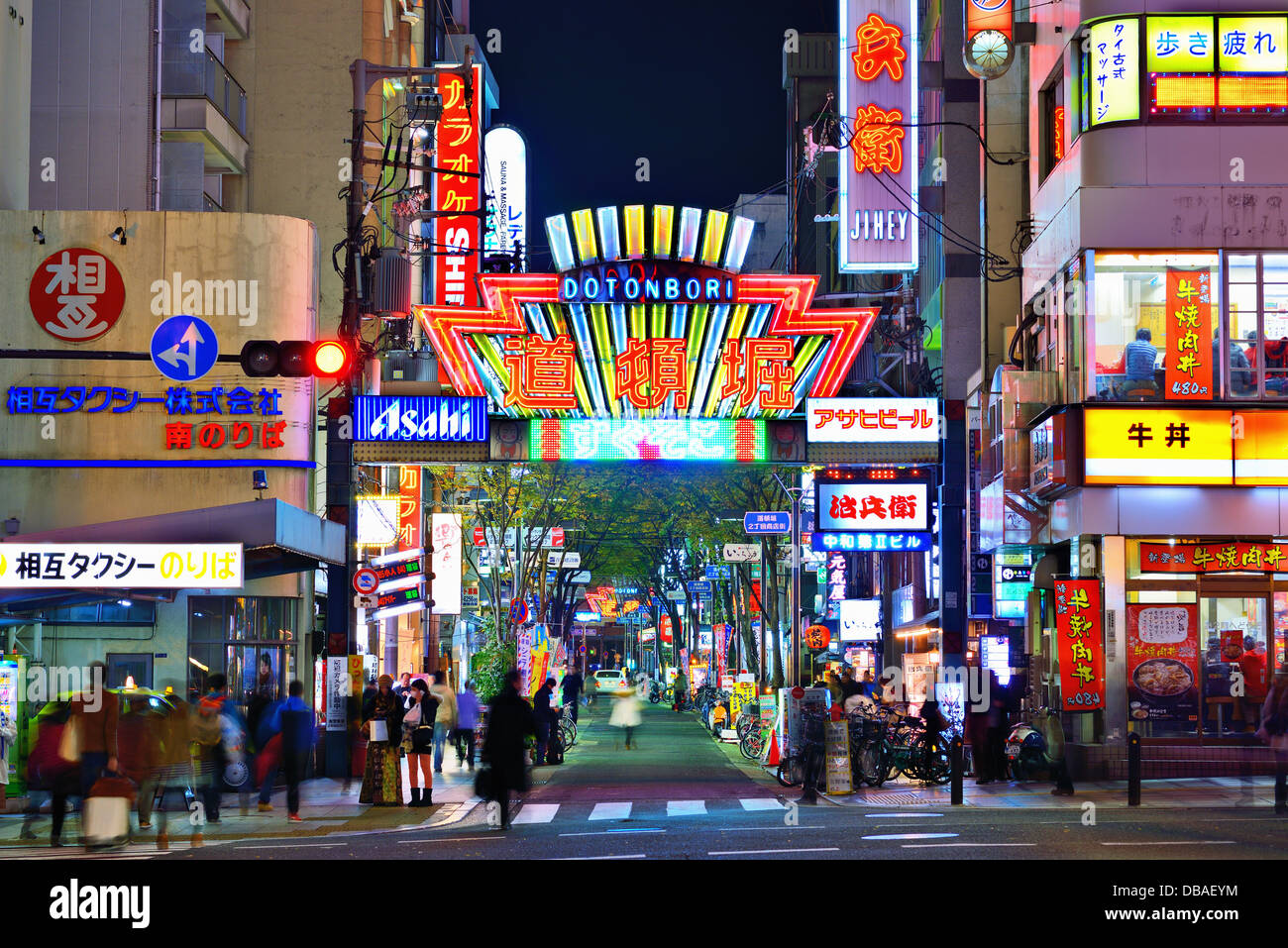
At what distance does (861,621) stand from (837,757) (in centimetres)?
2757

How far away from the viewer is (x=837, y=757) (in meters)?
25.5

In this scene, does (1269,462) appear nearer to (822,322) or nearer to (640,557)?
(822,322)

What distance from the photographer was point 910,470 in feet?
109

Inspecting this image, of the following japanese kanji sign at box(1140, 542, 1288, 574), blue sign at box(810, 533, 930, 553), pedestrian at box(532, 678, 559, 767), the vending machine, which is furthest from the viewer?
pedestrian at box(532, 678, 559, 767)

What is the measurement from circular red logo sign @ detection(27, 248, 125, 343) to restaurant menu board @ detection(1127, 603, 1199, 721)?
2128 centimetres

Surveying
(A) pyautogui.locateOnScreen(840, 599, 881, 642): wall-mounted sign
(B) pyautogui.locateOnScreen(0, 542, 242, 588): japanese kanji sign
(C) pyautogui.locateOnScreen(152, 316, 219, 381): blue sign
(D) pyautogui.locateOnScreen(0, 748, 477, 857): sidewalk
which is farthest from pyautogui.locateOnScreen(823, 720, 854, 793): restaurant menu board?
(A) pyautogui.locateOnScreen(840, 599, 881, 642): wall-mounted sign

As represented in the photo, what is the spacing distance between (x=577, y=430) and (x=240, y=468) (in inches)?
279

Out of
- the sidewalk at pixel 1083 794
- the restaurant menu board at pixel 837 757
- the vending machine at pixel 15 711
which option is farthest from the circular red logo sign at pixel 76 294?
the restaurant menu board at pixel 837 757

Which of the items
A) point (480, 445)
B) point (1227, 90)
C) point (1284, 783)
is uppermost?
point (1227, 90)

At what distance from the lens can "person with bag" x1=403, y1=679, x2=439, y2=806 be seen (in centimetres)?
2520

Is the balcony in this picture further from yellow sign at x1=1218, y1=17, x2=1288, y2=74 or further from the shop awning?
yellow sign at x1=1218, y1=17, x2=1288, y2=74

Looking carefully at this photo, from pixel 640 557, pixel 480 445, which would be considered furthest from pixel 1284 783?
pixel 640 557

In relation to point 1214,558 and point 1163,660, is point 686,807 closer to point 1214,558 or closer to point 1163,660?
point 1163,660

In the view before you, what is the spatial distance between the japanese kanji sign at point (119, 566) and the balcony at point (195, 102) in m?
16.5
